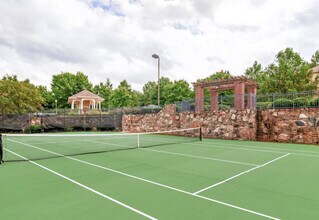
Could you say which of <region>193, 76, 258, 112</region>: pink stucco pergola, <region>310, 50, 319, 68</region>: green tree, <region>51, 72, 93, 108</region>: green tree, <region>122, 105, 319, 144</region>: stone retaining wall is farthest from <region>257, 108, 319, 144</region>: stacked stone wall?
<region>51, 72, 93, 108</region>: green tree

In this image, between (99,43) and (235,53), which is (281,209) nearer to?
(99,43)

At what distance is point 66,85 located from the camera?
159ft

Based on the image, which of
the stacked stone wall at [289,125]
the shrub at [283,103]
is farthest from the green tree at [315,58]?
the stacked stone wall at [289,125]

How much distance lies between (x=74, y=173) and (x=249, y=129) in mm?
10435

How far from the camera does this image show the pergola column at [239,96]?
1370 centimetres

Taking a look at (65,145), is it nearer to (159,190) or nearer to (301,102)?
(159,190)

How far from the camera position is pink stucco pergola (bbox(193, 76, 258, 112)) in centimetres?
1369

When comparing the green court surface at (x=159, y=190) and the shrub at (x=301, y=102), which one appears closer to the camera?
the green court surface at (x=159, y=190)

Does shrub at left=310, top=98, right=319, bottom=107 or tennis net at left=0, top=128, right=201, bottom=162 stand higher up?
shrub at left=310, top=98, right=319, bottom=107

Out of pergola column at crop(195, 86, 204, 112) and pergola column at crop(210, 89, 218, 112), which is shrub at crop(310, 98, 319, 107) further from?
pergola column at crop(195, 86, 204, 112)

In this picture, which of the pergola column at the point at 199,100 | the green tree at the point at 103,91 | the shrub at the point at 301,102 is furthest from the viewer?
the green tree at the point at 103,91

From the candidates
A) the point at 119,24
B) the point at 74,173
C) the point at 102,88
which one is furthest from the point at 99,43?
the point at 102,88

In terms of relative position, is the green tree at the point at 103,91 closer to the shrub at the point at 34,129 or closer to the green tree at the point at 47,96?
the green tree at the point at 47,96

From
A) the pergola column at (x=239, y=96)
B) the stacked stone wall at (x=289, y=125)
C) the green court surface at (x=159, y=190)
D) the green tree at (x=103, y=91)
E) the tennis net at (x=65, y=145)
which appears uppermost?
the green tree at (x=103, y=91)
